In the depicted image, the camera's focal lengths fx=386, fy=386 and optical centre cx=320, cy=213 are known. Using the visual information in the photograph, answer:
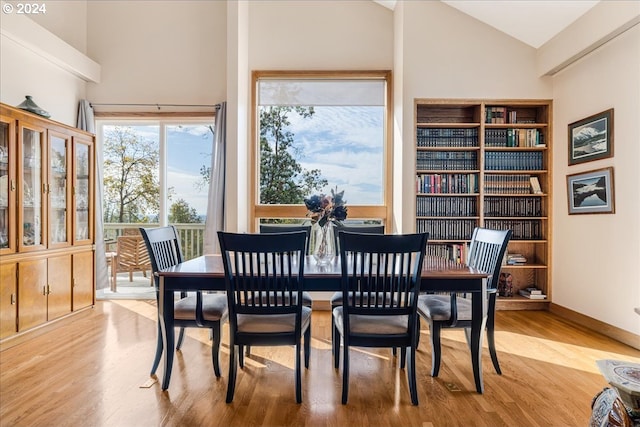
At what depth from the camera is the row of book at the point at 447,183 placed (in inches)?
175

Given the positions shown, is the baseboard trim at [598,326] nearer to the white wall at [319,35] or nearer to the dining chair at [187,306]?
the dining chair at [187,306]

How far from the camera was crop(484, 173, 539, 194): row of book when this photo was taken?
4434 millimetres

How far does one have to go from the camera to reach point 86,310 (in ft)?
13.7

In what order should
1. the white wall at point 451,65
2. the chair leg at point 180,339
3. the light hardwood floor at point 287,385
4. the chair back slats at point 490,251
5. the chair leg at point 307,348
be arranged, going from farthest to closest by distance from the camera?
1. the white wall at point 451,65
2. the chair leg at point 180,339
3. the chair leg at point 307,348
4. the chair back slats at point 490,251
5. the light hardwood floor at point 287,385

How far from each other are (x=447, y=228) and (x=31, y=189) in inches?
167

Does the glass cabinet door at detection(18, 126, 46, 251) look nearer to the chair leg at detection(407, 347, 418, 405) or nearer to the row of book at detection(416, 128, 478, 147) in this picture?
the chair leg at detection(407, 347, 418, 405)

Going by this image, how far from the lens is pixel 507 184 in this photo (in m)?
4.45

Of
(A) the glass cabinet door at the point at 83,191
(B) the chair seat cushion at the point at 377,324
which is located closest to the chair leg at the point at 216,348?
(B) the chair seat cushion at the point at 377,324

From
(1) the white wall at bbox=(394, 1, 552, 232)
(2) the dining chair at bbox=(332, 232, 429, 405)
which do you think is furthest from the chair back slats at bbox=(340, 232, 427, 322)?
(1) the white wall at bbox=(394, 1, 552, 232)

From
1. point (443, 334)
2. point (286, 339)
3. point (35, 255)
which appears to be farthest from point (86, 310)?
point (443, 334)

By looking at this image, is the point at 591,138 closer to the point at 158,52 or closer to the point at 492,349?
the point at 492,349

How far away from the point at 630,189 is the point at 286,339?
315 centimetres

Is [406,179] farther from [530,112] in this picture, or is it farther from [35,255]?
[35,255]

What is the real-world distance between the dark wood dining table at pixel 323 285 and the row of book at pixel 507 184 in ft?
7.51
